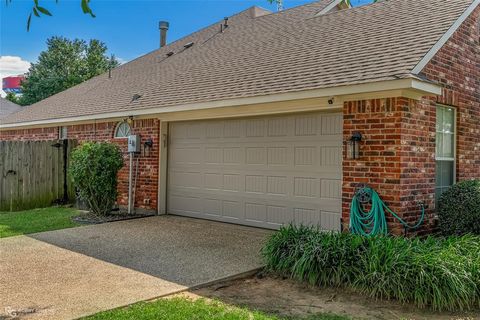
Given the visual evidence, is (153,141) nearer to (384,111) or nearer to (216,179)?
(216,179)

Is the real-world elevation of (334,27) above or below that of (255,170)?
above

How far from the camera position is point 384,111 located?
20.4 feet

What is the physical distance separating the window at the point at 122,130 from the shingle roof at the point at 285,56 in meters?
0.49

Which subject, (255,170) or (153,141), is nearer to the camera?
(255,170)

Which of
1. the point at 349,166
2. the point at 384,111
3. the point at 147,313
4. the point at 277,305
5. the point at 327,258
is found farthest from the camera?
the point at 349,166

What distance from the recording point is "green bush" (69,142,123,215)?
9383 mm

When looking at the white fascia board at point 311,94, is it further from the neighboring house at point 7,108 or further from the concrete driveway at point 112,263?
the neighboring house at point 7,108

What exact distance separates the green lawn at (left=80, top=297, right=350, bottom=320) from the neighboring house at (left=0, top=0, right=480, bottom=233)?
118 inches

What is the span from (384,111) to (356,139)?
0.58 meters

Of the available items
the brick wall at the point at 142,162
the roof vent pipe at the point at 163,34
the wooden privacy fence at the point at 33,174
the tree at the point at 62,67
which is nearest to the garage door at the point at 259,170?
the brick wall at the point at 142,162

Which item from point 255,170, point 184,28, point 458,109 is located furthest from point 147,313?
point 184,28

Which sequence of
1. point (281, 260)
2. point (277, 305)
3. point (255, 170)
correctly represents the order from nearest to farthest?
point (277, 305)
point (281, 260)
point (255, 170)

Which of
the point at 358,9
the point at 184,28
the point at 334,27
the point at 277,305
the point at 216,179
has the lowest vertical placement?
the point at 277,305

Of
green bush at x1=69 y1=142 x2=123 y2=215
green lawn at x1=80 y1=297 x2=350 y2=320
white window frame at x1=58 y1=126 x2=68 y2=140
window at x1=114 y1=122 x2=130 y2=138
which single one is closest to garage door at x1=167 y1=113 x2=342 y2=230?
green bush at x1=69 y1=142 x2=123 y2=215
